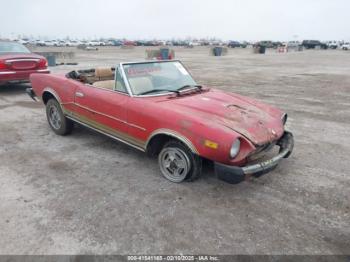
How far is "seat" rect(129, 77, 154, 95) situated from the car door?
0.47 feet

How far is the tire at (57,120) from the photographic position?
5411mm

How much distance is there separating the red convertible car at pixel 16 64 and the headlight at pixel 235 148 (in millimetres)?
8250

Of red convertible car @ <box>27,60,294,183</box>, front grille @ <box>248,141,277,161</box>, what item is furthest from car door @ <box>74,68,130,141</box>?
front grille @ <box>248,141,277,161</box>

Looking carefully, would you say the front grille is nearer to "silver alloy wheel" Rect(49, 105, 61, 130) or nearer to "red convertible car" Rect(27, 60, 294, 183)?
"red convertible car" Rect(27, 60, 294, 183)

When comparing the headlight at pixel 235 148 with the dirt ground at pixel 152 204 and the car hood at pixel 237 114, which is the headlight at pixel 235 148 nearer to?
the car hood at pixel 237 114

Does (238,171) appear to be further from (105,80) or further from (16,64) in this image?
(16,64)

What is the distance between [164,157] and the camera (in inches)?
154

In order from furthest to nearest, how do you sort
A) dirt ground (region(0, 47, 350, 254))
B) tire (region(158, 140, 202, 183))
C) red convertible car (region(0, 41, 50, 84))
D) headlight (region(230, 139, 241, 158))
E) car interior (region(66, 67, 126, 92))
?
red convertible car (region(0, 41, 50, 84)), car interior (region(66, 67, 126, 92)), tire (region(158, 140, 202, 183)), headlight (region(230, 139, 241, 158)), dirt ground (region(0, 47, 350, 254))

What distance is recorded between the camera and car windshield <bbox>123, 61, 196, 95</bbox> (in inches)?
169

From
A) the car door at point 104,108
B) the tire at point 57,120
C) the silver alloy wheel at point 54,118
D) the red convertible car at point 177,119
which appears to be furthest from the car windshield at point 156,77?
the silver alloy wheel at point 54,118

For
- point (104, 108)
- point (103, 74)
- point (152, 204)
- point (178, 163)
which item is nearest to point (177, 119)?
point (178, 163)

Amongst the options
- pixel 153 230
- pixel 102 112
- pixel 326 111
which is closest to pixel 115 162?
pixel 102 112

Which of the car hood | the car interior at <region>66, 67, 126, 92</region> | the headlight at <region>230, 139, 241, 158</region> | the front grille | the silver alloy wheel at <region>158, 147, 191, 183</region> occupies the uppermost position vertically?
the car interior at <region>66, 67, 126, 92</region>

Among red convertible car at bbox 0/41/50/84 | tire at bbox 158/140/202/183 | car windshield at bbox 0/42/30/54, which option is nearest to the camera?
tire at bbox 158/140/202/183
